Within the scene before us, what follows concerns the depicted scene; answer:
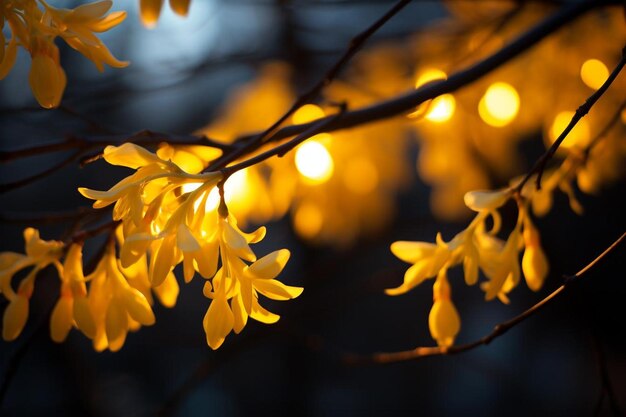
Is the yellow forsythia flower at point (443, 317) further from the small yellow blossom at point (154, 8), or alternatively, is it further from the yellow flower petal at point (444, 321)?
the small yellow blossom at point (154, 8)

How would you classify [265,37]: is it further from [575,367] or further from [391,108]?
[575,367]

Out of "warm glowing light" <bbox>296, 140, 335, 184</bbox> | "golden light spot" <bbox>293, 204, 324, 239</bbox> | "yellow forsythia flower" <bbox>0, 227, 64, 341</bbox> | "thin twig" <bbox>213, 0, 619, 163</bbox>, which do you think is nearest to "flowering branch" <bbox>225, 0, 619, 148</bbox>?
"thin twig" <bbox>213, 0, 619, 163</bbox>

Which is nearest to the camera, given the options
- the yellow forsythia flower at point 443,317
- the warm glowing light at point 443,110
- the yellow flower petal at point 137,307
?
the yellow flower petal at point 137,307

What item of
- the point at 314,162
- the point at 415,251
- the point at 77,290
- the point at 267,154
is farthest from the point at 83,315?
the point at 314,162

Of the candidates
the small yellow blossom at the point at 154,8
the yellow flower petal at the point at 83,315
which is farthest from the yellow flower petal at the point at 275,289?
the small yellow blossom at the point at 154,8

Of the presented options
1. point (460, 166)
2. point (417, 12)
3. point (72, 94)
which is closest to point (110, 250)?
point (72, 94)

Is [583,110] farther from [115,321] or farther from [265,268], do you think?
[115,321]
